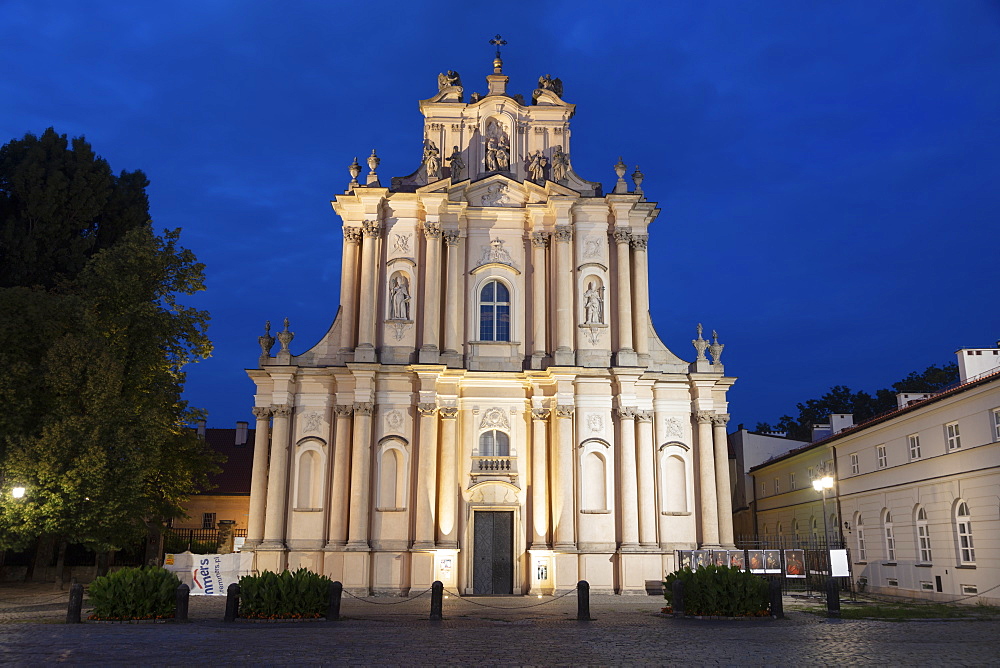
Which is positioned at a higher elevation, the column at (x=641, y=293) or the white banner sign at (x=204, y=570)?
the column at (x=641, y=293)

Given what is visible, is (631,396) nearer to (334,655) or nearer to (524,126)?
(524,126)

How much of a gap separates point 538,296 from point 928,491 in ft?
46.8

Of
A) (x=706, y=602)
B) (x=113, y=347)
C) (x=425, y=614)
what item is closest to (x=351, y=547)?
(x=425, y=614)

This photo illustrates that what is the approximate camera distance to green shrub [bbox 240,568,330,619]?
18.5 m

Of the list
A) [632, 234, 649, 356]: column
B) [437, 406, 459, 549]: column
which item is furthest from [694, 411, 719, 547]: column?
[437, 406, 459, 549]: column

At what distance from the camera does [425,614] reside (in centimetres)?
2177

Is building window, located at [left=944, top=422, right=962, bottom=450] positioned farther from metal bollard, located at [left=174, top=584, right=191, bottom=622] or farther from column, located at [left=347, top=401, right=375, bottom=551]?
metal bollard, located at [left=174, top=584, right=191, bottom=622]

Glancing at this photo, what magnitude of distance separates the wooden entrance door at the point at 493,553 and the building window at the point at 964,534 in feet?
45.1

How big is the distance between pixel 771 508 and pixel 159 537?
94.7 ft

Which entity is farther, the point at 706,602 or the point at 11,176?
the point at 11,176

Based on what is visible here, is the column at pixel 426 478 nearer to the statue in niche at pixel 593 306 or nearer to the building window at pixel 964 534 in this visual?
the statue in niche at pixel 593 306

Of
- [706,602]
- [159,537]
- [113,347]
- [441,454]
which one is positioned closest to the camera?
[706,602]

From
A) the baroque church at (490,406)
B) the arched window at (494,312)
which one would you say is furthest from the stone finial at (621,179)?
the arched window at (494,312)

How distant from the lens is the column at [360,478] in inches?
1110
